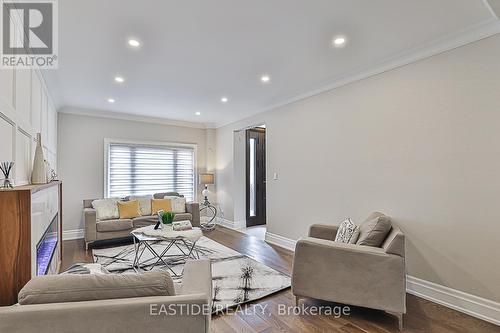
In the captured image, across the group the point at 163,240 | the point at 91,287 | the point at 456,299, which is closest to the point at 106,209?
the point at 163,240

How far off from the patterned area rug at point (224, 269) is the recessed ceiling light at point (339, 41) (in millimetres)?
2704

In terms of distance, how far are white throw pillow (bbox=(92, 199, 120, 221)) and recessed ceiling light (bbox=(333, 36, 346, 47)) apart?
14.8 ft

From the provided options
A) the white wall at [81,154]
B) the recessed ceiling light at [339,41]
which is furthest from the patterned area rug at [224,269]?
the recessed ceiling light at [339,41]

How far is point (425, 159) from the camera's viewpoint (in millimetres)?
2766

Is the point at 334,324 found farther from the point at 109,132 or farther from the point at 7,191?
the point at 109,132

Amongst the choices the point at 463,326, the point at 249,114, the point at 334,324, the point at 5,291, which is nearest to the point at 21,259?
the point at 5,291

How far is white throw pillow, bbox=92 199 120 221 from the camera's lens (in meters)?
4.63

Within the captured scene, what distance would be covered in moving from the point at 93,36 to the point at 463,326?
427 cm

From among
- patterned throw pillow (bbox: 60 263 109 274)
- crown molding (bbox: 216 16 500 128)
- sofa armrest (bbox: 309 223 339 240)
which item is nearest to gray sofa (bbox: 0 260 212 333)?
patterned throw pillow (bbox: 60 263 109 274)

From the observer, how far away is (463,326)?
2238 millimetres

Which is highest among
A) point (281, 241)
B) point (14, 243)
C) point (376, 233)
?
point (14, 243)

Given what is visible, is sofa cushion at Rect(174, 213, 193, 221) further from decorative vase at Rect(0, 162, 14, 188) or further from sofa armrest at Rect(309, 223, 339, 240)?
decorative vase at Rect(0, 162, 14, 188)

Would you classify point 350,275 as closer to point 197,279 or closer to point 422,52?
point 197,279

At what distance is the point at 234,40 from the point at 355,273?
2.48 metres
